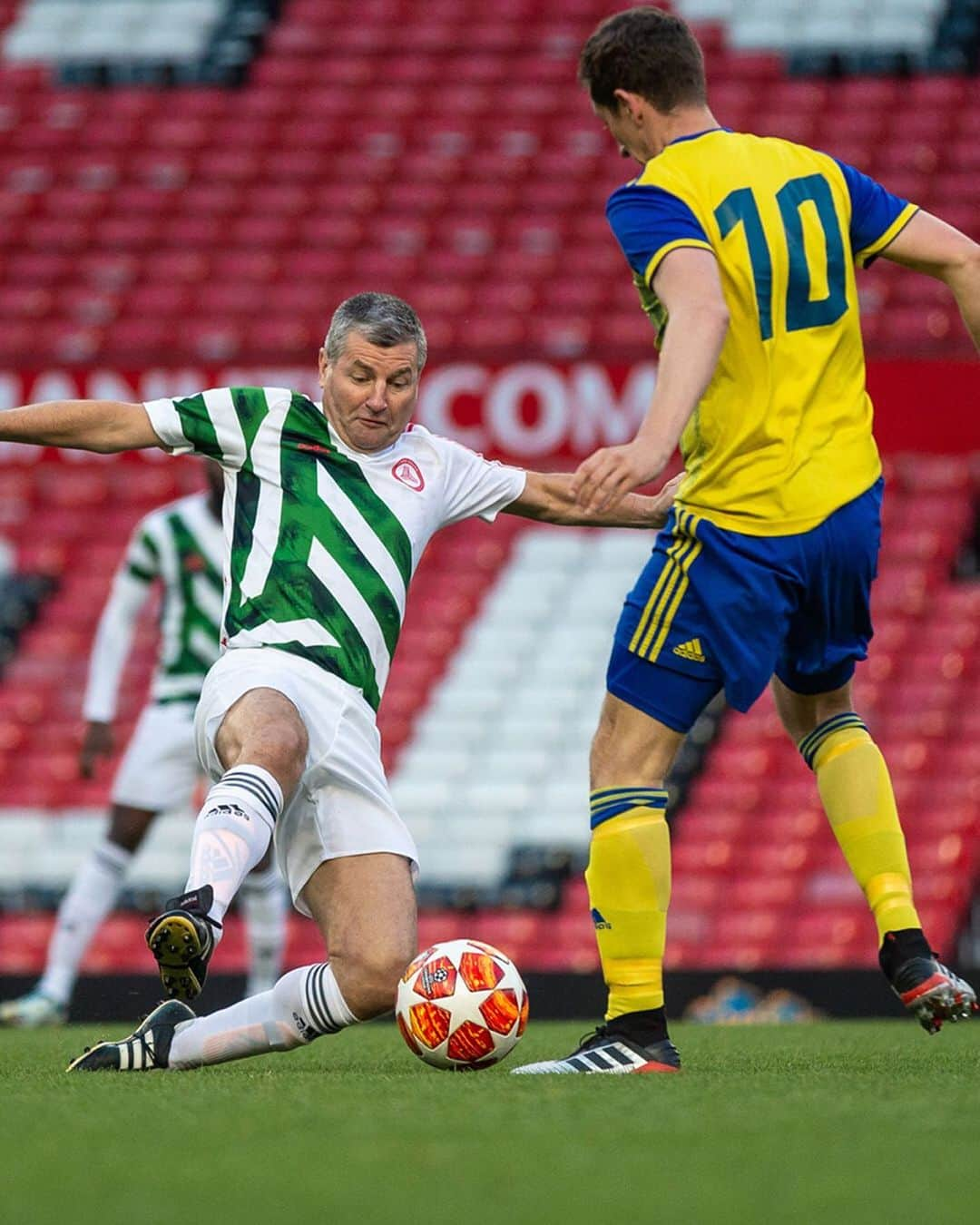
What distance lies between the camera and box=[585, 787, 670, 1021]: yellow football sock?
13.3 feet

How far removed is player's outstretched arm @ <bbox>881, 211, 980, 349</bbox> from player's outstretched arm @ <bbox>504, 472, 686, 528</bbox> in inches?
24.8

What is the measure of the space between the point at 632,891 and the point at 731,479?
2.68 ft

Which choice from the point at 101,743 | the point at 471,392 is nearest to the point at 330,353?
the point at 101,743

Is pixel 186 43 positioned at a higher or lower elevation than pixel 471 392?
higher

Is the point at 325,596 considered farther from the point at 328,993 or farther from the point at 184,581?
the point at 184,581

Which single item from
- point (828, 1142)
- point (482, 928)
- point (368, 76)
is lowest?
point (482, 928)

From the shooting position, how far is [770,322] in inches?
162

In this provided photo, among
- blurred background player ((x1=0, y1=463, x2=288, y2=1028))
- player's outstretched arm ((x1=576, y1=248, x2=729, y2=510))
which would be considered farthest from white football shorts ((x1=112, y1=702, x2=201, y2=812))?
player's outstretched arm ((x1=576, y1=248, x2=729, y2=510))

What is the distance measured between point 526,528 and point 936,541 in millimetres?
2358

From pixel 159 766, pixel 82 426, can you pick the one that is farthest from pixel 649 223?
pixel 159 766

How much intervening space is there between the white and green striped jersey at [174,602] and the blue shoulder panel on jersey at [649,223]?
336 centimetres

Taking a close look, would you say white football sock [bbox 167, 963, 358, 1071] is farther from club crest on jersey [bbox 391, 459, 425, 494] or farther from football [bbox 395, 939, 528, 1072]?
club crest on jersey [bbox 391, 459, 425, 494]

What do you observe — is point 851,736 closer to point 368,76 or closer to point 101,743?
point 101,743

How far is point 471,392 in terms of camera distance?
1098 cm
